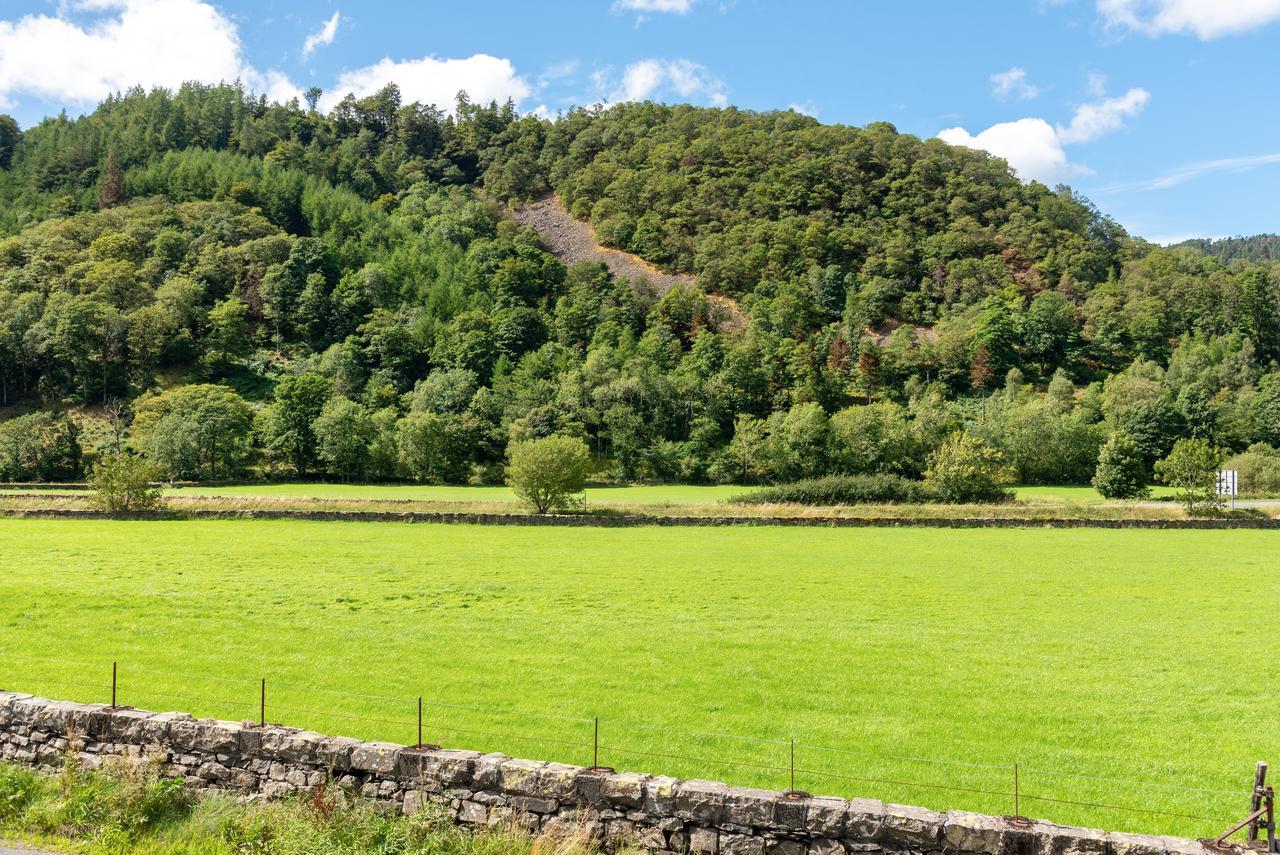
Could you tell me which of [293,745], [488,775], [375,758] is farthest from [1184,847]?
[293,745]

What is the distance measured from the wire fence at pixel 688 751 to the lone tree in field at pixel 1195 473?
187ft

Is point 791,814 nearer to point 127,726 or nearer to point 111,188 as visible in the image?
point 127,726

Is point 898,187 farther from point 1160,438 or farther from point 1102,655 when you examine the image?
point 1102,655

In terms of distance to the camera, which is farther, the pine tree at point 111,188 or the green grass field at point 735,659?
the pine tree at point 111,188

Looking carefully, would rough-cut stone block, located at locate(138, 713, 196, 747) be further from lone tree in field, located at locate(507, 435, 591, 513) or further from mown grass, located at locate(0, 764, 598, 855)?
lone tree in field, located at locate(507, 435, 591, 513)

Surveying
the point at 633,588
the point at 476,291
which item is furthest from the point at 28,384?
the point at 633,588

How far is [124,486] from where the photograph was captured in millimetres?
56781

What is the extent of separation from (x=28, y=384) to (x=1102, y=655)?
149500 millimetres

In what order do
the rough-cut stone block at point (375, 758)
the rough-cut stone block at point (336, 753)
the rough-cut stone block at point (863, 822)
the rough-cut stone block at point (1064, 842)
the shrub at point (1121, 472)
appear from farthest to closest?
the shrub at point (1121, 472), the rough-cut stone block at point (336, 753), the rough-cut stone block at point (375, 758), the rough-cut stone block at point (863, 822), the rough-cut stone block at point (1064, 842)

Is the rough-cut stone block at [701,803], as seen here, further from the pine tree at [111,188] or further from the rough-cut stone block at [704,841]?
the pine tree at [111,188]

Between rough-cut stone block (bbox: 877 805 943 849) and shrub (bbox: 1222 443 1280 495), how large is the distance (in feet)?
282

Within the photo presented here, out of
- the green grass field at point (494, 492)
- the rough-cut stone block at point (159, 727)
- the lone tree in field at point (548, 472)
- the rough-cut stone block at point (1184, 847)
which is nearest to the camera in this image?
the rough-cut stone block at point (1184, 847)

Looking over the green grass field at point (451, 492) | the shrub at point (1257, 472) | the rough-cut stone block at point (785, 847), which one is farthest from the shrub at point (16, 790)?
the shrub at point (1257, 472)

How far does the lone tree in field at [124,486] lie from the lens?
186 ft
